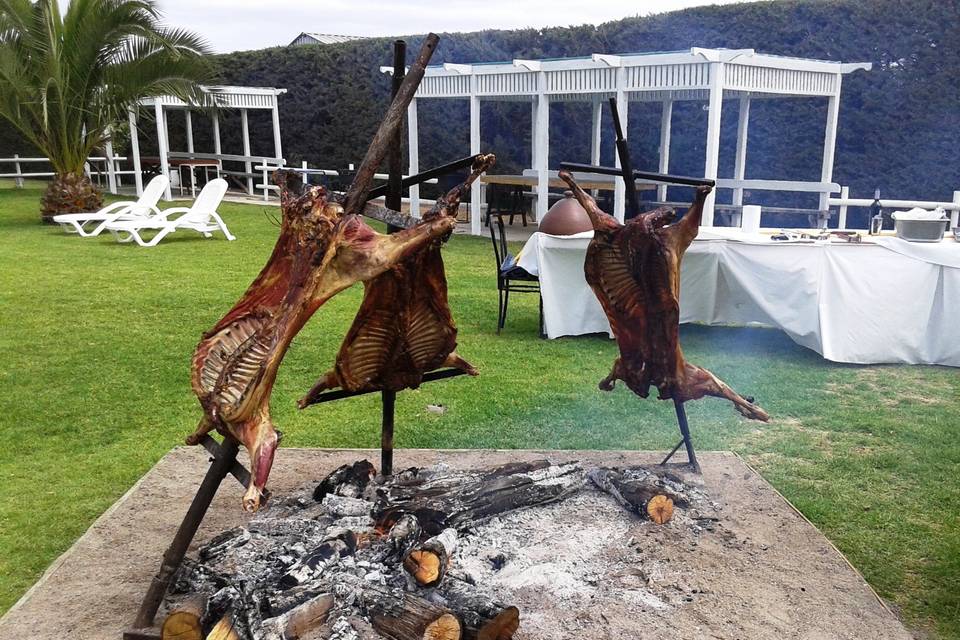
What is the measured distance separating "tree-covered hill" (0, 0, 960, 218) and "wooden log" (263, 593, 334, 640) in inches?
483

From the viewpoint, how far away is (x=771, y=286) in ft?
20.7

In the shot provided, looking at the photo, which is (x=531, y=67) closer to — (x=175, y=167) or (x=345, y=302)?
(x=345, y=302)

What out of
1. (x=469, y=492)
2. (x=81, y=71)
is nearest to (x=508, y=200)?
(x=81, y=71)

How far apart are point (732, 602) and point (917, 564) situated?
1144 millimetres

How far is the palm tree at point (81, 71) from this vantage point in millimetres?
A: 12812

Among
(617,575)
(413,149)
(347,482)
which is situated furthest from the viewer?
(413,149)

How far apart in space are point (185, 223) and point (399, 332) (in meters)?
10.3

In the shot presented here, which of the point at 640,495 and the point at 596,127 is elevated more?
the point at 596,127

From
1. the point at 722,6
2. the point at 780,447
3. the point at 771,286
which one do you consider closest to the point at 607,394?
the point at 780,447

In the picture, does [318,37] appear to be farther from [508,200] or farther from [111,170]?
[508,200]

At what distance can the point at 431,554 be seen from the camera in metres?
2.63

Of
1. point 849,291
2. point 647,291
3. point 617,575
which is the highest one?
point 647,291

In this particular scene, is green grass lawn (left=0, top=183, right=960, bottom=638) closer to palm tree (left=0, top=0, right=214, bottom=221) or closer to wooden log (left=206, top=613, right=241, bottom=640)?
wooden log (left=206, top=613, right=241, bottom=640)

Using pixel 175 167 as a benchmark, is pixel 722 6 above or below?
above
